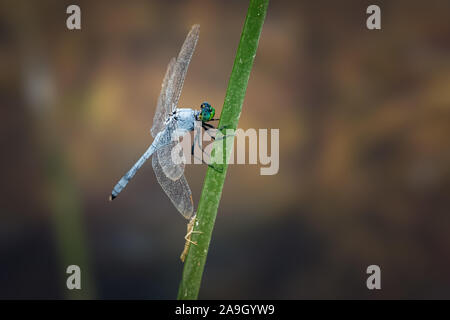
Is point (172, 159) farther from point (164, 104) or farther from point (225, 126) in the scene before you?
point (225, 126)

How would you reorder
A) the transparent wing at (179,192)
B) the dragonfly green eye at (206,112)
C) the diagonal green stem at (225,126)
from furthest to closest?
1. the dragonfly green eye at (206,112)
2. the transparent wing at (179,192)
3. the diagonal green stem at (225,126)

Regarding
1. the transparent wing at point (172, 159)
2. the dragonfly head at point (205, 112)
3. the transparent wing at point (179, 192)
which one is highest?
the dragonfly head at point (205, 112)

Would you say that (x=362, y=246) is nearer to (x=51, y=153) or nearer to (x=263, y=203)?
(x=263, y=203)

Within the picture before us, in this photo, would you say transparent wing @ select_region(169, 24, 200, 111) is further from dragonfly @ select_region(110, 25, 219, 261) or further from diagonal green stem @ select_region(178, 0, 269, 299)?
diagonal green stem @ select_region(178, 0, 269, 299)

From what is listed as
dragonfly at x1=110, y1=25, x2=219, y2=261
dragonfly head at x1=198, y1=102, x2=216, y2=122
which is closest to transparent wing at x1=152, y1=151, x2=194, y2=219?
dragonfly at x1=110, y1=25, x2=219, y2=261

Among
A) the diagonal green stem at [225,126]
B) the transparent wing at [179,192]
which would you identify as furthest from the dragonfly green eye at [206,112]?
the diagonal green stem at [225,126]

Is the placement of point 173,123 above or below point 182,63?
below

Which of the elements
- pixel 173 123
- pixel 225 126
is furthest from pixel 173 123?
pixel 225 126

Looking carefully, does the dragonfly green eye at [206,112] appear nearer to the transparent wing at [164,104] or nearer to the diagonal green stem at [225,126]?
the transparent wing at [164,104]

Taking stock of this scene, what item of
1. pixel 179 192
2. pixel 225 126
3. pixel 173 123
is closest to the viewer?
pixel 225 126
